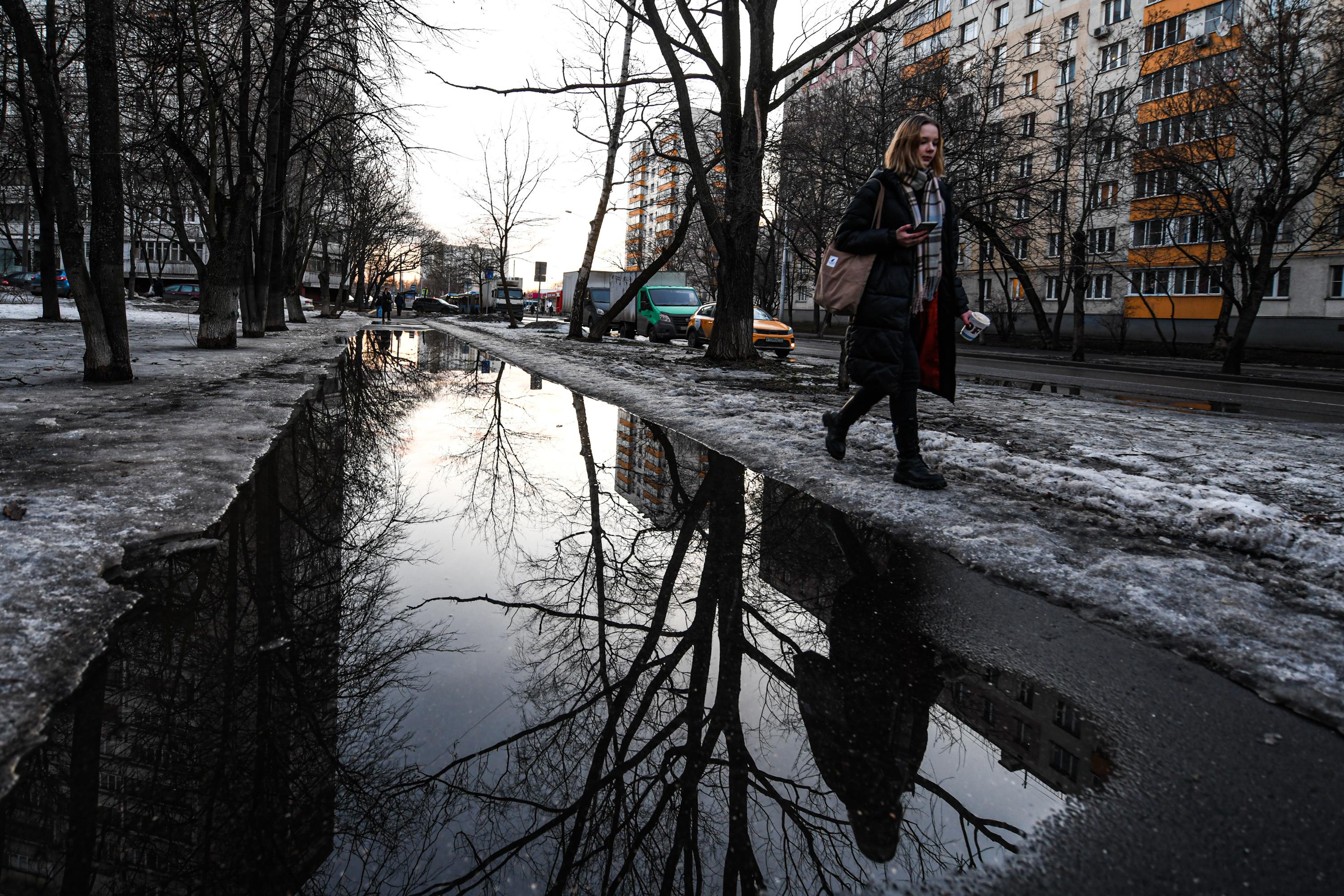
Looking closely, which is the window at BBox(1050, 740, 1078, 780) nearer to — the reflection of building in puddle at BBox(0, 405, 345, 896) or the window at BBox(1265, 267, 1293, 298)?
the reflection of building in puddle at BBox(0, 405, 345, 896)

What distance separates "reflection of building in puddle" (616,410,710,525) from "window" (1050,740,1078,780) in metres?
2.55

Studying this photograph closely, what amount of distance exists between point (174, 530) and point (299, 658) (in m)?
1.60

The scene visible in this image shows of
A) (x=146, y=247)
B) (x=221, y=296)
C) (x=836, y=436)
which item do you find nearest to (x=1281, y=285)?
(x=836, y=436)

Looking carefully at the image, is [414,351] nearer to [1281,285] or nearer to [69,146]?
[69,146]

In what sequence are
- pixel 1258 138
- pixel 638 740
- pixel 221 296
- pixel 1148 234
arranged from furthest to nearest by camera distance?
pixel 1148 234 < pixel 1258 138 < pixel 221 296 < pixel 638 740

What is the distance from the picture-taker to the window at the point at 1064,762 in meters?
2.12

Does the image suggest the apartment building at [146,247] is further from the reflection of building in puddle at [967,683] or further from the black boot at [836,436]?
the reflection of building in puddle at [967,683]

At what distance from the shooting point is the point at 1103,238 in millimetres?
42781

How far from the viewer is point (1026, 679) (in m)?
2.62

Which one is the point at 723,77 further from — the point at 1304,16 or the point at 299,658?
the point at 1304,16

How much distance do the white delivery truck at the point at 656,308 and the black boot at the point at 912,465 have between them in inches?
876

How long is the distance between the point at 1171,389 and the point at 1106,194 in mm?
30315

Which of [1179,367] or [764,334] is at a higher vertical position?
[764,334]

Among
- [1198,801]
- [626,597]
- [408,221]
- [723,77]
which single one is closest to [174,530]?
[626,597]
